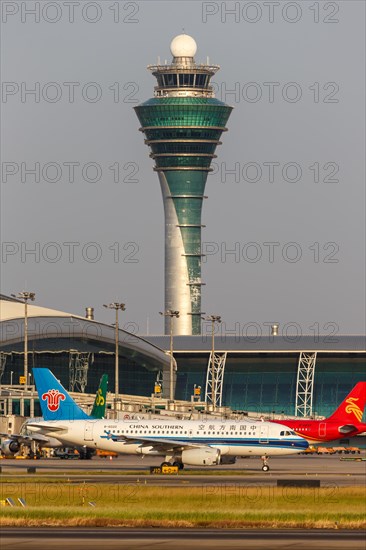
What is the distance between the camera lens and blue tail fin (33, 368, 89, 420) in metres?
90.1

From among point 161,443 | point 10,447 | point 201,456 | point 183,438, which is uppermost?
point 183,438

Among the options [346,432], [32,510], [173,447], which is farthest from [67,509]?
[346,432]

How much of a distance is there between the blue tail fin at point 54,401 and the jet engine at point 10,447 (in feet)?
29.3

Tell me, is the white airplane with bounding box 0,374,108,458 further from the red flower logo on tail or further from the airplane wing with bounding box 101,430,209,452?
the airplane wing with bounding box 101,430,209,452

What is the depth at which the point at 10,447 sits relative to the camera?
10225 cm

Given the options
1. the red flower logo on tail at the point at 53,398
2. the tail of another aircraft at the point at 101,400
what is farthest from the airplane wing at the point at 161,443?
the tail of another aircraft at the point at 101,400

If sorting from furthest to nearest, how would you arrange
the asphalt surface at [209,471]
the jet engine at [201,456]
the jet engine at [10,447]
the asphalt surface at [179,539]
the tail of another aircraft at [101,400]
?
1. the tail of another aircraft at [101,400]
2. the jet engine at [10,447]
3. the jet engine at [201,456]
4. the asphalt surface at [209,471]
5. the asphalt surface at [179,539]

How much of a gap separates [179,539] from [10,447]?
60.0 metres

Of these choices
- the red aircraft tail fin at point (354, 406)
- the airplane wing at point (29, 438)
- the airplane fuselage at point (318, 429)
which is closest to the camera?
the airplane fuselage at point (318, 429)

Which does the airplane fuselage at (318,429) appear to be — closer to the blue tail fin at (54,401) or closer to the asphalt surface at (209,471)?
the asphalt surface at (209,471)

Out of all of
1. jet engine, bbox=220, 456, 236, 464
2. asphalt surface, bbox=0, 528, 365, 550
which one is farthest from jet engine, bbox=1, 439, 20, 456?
asphalt surface, bbox=0, 528, 365, 550

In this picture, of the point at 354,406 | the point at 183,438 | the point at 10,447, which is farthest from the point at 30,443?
the point at 354,406

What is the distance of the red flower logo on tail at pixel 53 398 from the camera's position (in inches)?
3585

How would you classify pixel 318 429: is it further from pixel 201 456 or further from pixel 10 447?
pixel 10 447
